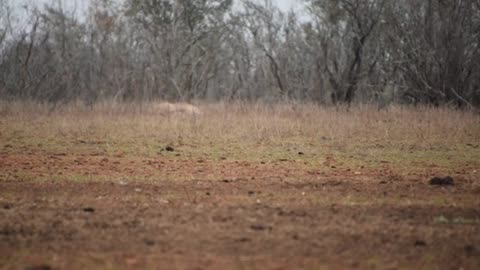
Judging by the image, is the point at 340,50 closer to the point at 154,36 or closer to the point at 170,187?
the point at 154,36

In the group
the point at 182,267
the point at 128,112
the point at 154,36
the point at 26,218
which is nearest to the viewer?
the point at 182,267

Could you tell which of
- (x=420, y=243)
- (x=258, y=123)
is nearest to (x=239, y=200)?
(x=420, y=243)

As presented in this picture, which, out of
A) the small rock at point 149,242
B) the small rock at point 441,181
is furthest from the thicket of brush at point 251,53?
the small rock at point 149,242

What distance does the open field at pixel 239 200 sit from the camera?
4.02 m

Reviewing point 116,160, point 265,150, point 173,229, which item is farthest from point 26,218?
point 265,150

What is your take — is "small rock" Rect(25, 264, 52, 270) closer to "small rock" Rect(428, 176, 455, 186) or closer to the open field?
the open field

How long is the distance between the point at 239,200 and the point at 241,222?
0.98 meters

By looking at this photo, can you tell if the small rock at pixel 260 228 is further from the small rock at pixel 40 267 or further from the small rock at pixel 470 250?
the small rock at pixel 40 267

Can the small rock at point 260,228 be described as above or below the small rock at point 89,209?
above

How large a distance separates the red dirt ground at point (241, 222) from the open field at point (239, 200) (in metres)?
0.01

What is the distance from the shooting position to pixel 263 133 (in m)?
13.1

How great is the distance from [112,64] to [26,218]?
25780mm

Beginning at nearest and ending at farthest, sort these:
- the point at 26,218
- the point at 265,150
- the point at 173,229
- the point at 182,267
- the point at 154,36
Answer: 1. the point at 182,267
2. the point at 173,229
3. the point at 26,218
4. the point at 265,150
5. the point at 154,36

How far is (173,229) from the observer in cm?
466
